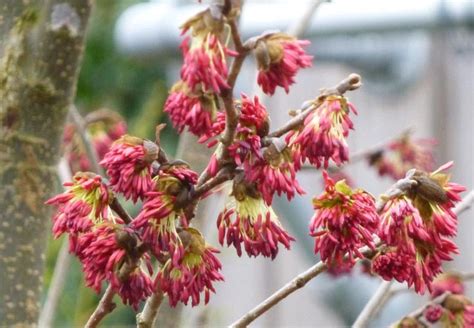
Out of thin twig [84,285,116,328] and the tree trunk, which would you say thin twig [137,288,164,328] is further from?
the tree trunk

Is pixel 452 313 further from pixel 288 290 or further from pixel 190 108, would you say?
pixel 190 108

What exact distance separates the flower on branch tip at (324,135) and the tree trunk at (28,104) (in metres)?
0.36

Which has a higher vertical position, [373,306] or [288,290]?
[288,290]

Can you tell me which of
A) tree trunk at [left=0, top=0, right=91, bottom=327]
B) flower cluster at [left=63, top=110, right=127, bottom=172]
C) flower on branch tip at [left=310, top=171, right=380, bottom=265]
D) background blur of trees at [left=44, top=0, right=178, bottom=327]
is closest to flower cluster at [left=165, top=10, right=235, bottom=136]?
flower on branch tip at [left=310, top=171, right=380, bottom=265]

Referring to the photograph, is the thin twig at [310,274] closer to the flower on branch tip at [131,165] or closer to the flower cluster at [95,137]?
the flower on branch tip at [131,165]

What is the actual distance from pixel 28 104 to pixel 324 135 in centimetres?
41

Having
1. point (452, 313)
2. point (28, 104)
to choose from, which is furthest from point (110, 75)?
point (452, 313)

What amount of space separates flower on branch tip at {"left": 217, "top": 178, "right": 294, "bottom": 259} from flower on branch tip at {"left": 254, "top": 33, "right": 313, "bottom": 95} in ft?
0.25

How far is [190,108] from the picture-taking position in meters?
0.75

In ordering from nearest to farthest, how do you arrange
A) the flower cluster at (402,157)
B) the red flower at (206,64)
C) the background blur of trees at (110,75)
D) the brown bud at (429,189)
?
1. the red flower at (206,64)
2. the brown bud at (429,189)
3. the flower cluster at (402,157)
4. the background blur of trees at (110,75)

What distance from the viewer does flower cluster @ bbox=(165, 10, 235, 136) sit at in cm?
70

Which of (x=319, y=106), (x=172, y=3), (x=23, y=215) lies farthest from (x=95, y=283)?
(x=172, y=3)

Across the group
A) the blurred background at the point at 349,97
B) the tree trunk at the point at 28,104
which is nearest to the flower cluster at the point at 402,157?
the blurred background at the point at 349,97

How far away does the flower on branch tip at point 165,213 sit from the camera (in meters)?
0.74
